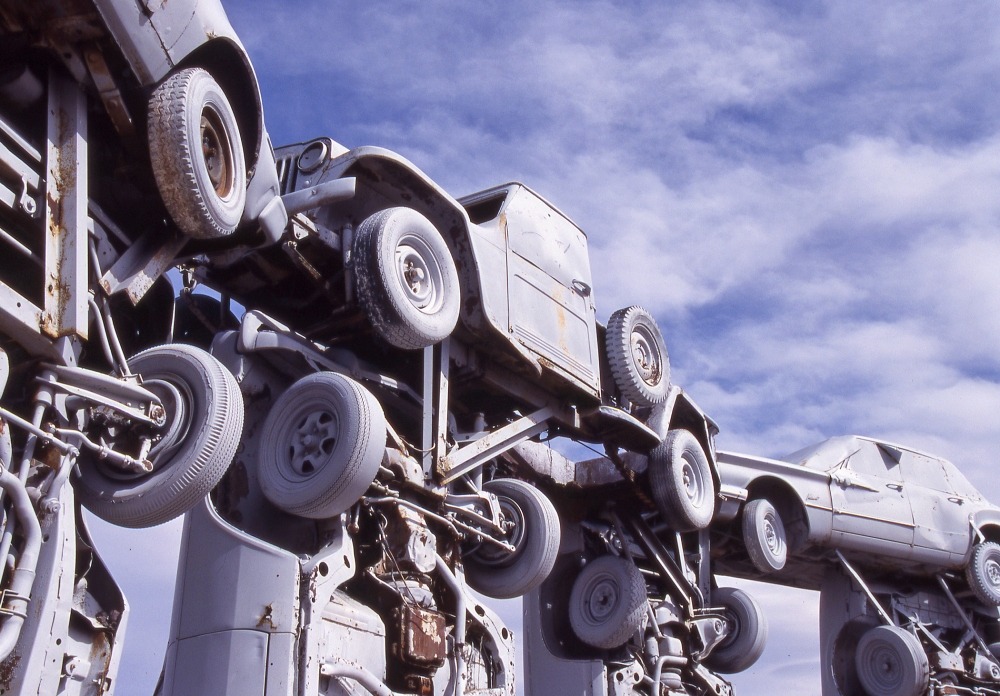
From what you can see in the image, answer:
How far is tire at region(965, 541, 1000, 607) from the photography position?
49.3ft

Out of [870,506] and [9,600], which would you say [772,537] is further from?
[9,600]

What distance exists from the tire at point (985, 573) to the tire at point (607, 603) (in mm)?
6802

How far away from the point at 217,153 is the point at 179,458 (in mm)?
1786

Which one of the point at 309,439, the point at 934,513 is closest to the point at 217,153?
the point at 309,439

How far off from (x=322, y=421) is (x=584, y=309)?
12.1 ft

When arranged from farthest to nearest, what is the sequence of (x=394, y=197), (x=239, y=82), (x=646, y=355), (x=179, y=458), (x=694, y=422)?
(x=694, y=422) < (x=646, y=355) < (x=394, y=197) < (x=239, y=82) < (x=179, y=458)

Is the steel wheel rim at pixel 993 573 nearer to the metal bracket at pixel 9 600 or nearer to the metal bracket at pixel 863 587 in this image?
the metal bracket at pixel 863 587

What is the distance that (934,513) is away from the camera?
15.1 m

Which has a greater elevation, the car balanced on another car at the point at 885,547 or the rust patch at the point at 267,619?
the car balanced on another car at the point at 885,547

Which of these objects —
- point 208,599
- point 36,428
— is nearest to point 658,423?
point 208,599

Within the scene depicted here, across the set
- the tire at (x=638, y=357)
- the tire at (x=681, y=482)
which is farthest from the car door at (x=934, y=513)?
the tire at (x=638, y=357)

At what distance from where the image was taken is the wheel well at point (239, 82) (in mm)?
5879

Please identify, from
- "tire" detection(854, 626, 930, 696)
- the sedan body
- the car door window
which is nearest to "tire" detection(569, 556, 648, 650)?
the sedan body

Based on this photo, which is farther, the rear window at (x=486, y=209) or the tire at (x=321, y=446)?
the rear window at (x=486, y=209)
